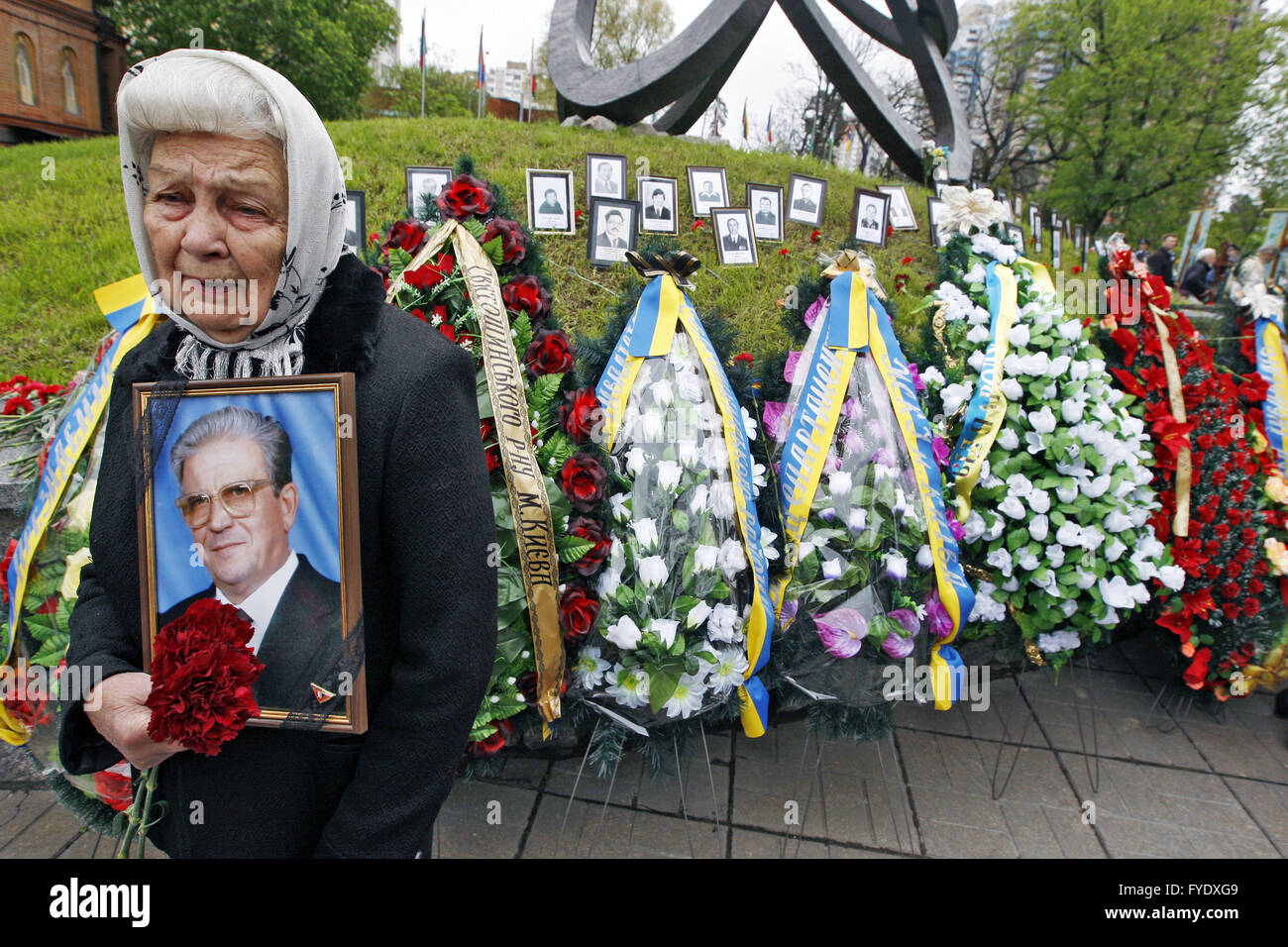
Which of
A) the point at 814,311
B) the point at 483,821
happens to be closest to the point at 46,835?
the point at 483,821

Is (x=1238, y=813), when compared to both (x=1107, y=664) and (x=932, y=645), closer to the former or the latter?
(x=1107, y=664)

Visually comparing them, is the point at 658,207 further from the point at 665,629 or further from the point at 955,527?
the point at 665,629

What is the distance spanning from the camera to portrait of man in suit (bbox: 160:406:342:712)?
1.22 metres

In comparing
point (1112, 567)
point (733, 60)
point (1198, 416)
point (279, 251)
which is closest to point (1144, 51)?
point (733, 60)

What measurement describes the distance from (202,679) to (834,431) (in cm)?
219

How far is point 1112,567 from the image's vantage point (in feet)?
10.2

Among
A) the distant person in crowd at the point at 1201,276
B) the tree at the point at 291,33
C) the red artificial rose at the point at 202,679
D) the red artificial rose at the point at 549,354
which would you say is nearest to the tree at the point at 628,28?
the tree at the point at 291,33

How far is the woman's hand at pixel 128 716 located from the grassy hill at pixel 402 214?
2.87 metres

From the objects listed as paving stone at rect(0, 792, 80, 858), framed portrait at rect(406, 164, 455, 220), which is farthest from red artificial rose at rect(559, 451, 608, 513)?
framed portrait at rect(406, 164, 455, 220)

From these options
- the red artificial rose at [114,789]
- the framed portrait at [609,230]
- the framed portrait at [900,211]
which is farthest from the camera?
the framed portrait at [900,211]

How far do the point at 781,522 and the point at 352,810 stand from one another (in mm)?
1826

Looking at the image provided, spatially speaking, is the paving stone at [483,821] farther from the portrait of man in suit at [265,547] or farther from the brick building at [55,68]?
the brick building at [55,68]

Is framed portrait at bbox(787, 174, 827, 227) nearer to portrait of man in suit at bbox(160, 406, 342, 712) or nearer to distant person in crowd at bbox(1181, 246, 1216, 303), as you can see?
distant person in crowd at bbox(1181, 246, 1216, 303)

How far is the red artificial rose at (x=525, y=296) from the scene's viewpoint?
97.5 inches
